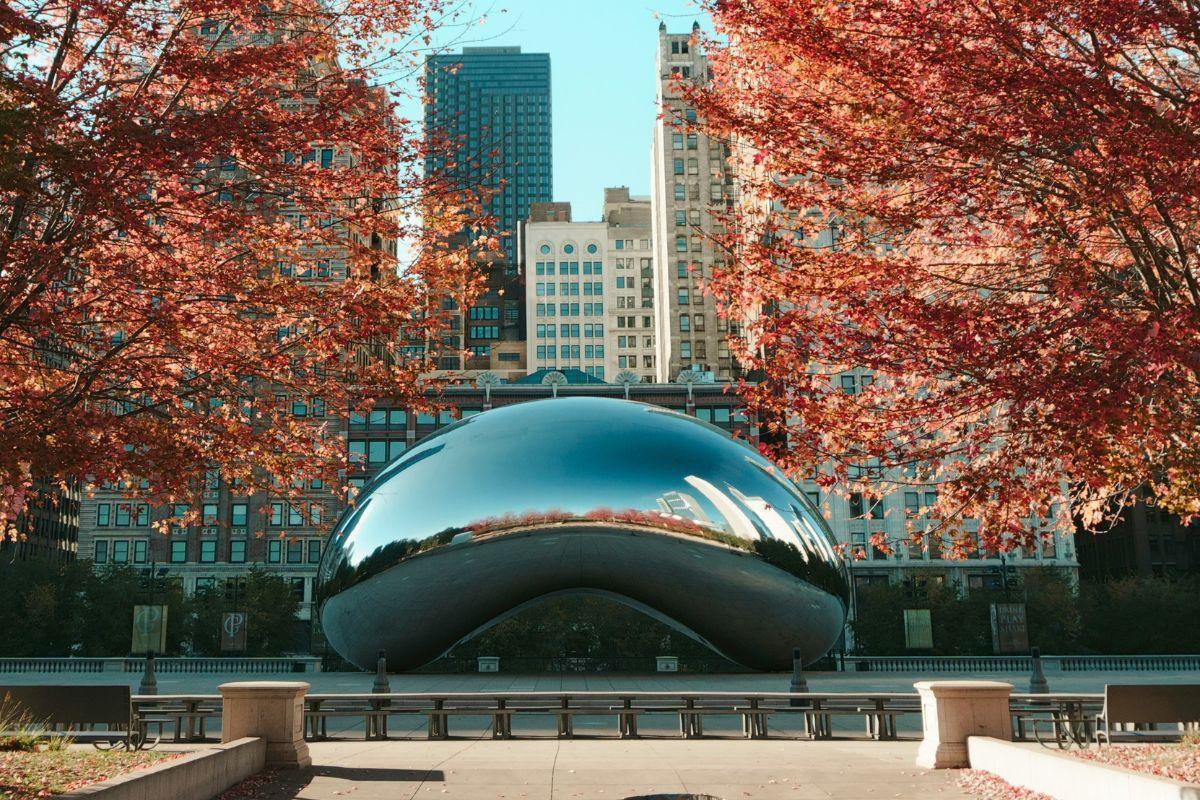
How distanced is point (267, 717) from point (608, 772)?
152 inches

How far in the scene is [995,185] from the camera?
36.8 feet

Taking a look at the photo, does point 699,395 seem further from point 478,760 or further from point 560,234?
point 478,760

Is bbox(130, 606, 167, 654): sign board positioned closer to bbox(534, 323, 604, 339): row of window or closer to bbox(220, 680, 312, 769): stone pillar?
bbox(220, 680, 312, 769): stone pillar

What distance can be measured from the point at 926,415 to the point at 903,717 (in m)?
10.7

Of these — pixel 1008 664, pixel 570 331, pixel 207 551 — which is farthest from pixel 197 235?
pixel 570 331

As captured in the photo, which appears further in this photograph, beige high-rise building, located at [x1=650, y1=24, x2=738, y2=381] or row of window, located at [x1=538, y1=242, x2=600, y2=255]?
row of window, located at [x1=538, y1=242, x2=600, y2=255]

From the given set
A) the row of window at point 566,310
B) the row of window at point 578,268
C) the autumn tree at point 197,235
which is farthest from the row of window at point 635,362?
the autumn tree at point 197,235

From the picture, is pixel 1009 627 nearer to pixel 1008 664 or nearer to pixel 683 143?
pixel 1008 664

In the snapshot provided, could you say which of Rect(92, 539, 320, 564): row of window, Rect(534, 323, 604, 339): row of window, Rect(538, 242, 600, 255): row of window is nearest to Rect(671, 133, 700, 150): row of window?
Rect(538, 242, 600, 255): row of window

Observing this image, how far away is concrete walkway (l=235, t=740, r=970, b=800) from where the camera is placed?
34.5 ft

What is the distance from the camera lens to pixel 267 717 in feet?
40.1

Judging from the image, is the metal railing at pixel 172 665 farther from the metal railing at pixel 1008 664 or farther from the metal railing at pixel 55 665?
the metal railing at pixel 1008 664

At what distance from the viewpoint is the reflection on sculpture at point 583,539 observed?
2028 cm

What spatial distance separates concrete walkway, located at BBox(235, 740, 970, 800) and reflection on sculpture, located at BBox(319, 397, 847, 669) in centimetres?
527
